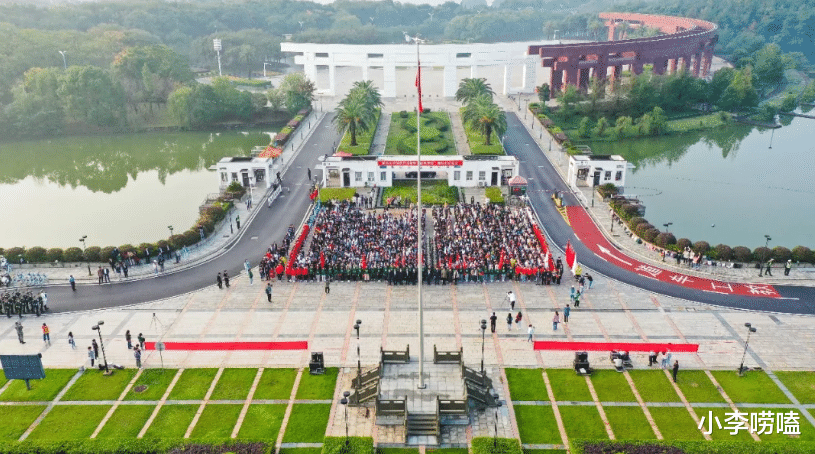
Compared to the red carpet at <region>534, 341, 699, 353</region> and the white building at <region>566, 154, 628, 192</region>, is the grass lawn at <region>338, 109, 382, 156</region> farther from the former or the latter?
the red carpet at <region>534, 341, 699, 353</region>

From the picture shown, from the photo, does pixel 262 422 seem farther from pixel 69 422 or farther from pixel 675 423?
pixel 675 423

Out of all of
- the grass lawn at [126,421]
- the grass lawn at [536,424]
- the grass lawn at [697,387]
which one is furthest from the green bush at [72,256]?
the grass lawn at [697,387]

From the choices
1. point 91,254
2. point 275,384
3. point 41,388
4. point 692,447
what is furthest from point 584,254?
point 91,254

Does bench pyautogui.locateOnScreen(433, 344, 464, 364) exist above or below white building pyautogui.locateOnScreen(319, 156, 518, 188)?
below

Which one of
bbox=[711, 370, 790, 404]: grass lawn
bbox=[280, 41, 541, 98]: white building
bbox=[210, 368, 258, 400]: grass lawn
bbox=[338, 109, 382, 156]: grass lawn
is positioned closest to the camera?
bbox=[711, 370, 790, 404]: grass lawn

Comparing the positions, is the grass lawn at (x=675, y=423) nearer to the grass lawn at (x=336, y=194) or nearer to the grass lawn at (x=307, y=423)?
the grass lawn at (x=307, y=423)

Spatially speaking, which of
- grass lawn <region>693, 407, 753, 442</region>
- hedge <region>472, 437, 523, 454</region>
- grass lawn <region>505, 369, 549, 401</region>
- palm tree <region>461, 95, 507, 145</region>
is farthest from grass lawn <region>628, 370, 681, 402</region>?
palm tree <region>461, 95, 507, 145</region>
